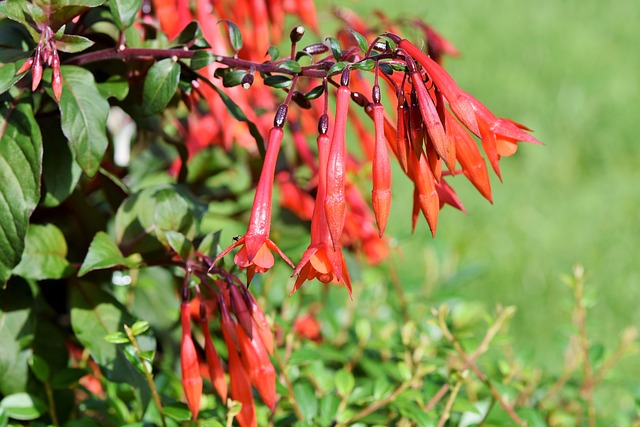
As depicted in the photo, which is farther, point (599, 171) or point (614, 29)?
point (614, 29)

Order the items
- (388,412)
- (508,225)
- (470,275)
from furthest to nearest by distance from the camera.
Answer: (508,225), (470,275), (388,412)

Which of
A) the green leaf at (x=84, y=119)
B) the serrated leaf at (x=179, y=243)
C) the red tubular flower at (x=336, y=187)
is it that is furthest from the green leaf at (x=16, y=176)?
the red tubular flower at (x=336, y=187)

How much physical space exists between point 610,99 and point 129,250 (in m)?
3.33

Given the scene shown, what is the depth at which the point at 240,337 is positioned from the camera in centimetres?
111

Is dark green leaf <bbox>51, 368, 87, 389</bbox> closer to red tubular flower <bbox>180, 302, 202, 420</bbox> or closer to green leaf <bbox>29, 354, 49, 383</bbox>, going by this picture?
green leaf <bbox>29, 354, 49, 383</bbox>

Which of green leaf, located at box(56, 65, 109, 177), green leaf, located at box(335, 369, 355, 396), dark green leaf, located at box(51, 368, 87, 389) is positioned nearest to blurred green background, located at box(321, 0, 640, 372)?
green leaf, located at box(335, 369, 355, 396)

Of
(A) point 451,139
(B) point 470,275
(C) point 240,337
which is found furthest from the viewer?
(B) point 470,275

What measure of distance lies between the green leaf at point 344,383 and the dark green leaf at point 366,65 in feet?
1.95

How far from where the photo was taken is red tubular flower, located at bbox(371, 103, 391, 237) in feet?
3.21

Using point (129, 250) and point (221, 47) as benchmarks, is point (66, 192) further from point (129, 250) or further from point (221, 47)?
point (221, 47)

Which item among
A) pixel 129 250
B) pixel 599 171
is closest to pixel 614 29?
pixel 599 171

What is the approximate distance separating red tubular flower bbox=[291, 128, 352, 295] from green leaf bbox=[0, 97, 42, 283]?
0.38 m

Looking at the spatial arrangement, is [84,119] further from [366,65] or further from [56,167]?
[366,65]

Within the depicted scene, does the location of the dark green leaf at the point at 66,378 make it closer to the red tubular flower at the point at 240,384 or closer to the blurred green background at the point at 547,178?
the red tubular flower at the point at 240,384
